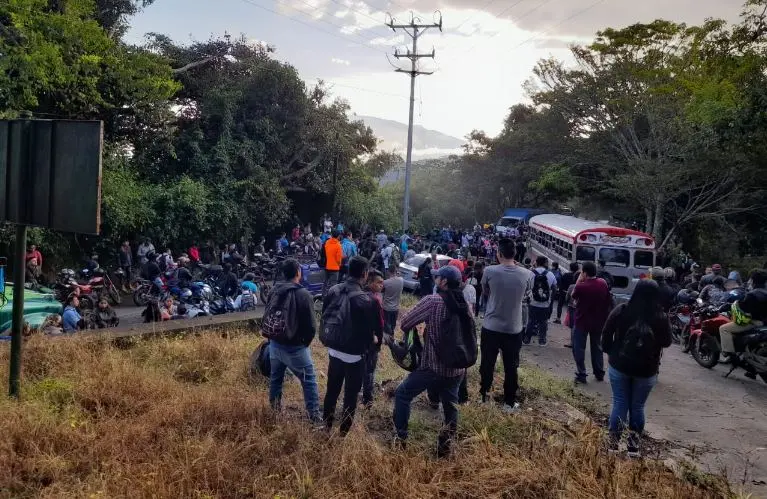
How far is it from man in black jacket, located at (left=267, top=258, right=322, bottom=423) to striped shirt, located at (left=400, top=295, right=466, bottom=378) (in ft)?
3.29

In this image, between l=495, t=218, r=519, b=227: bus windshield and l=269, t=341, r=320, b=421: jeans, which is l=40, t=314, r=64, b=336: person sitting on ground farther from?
l=495, t=218, r=519, b=227: bus windshield

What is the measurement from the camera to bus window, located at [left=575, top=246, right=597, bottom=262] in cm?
1614

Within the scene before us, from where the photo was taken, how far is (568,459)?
4.00m

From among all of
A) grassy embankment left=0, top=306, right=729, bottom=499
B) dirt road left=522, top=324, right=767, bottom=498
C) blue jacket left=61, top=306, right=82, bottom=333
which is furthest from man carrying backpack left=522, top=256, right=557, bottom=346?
blue jacket left=61, top=306, right=82, bottom=333

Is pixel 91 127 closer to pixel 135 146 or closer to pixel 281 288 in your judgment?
pixel 281 288

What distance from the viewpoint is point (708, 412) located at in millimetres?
7199

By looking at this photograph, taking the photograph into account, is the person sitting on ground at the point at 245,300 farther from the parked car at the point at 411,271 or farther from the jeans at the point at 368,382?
the jeans at the point at 368,382

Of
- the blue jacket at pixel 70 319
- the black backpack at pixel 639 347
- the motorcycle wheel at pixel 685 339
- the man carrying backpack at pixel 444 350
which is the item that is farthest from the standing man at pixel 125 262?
the black backpack at pixel 639 347

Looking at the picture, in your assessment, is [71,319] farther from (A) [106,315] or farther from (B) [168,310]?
(A) [106,315]

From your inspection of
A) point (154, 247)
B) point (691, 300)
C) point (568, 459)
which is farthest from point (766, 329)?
point (154, 247)

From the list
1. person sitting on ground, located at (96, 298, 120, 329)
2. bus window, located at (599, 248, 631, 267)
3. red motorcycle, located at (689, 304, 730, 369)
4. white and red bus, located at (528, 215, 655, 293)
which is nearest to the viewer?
red motorcycle, located at (689, 304, 730, 369)

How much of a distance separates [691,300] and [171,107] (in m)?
17.4

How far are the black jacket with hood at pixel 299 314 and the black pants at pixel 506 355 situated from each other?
196cm

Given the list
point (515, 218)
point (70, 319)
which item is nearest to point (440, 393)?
point (70, 319)
